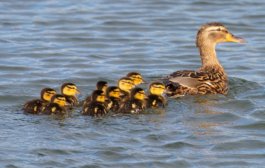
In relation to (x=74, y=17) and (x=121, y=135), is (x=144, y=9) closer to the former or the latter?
(x=74, y=17)

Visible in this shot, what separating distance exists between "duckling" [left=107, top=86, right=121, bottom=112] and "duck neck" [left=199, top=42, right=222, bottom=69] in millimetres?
1836

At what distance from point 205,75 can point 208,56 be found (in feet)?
2.10

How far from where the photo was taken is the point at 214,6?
16453mm

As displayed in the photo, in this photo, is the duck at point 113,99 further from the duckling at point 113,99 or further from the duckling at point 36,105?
the duckling at point 36,105

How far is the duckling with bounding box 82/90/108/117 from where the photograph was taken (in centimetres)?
983

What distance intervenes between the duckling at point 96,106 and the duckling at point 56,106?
0.69 feet

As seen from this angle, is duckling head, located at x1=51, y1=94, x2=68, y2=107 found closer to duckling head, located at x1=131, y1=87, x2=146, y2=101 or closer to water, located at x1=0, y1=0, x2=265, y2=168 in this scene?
water, located at x1=0, y1=0, x2=265, y2=168

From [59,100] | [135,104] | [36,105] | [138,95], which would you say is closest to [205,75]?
[138,95]

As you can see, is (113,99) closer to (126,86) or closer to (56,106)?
(126,86)

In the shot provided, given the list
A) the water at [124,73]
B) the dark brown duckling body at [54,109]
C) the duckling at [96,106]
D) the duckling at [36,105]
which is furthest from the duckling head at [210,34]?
the dark brown duckling body at [54,109]

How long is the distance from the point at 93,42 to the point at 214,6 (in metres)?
3.05

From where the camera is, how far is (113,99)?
1018 centimetres

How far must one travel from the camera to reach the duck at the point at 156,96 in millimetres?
10258

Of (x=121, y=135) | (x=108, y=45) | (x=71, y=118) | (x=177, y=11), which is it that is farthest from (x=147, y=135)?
(x=177, y=11)
